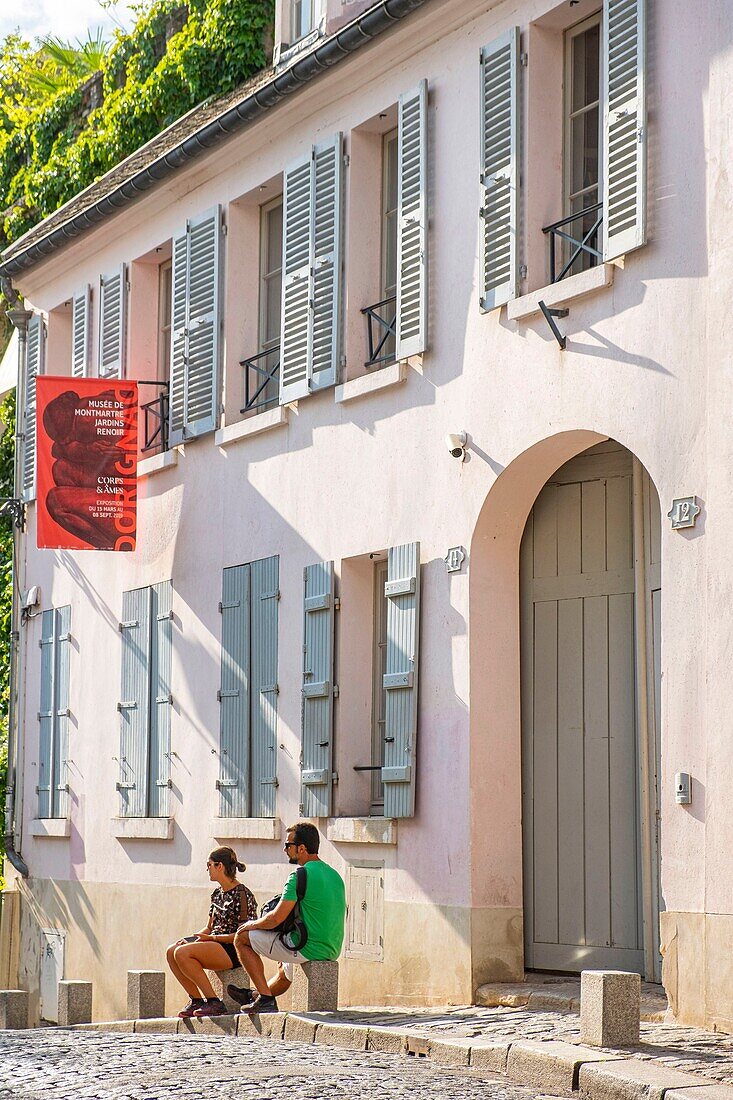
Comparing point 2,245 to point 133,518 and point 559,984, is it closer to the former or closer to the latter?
point 133,518

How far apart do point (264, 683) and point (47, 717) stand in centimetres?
463

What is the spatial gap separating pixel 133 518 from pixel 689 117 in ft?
23.6

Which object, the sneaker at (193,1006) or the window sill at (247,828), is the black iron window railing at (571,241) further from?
the sneaker at (193,1006)

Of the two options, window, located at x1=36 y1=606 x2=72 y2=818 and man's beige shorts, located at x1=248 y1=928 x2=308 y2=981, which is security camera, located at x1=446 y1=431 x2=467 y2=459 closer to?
man's beige shorts, located at x1=248 y1=928 x2=308 y2=981

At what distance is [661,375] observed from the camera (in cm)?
977

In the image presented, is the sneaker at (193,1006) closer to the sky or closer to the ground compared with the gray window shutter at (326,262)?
closer to the ground

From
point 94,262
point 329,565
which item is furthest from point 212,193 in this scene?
point 329,565

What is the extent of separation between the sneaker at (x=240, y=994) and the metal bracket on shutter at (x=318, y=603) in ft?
9.31

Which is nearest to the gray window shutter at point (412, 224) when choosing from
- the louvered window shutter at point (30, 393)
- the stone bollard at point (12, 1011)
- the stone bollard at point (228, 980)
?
the stone bollard at point (228, 980)

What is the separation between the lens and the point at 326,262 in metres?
13.0

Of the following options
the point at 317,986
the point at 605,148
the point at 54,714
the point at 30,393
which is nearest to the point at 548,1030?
the point at 317,986

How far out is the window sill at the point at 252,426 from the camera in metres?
13.5

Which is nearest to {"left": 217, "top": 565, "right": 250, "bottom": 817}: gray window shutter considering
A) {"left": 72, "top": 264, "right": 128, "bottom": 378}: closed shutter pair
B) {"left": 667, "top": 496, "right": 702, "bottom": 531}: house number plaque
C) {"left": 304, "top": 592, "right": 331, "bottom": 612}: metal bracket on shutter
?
{"left": 304, "top": 592, "right": 331, "bottom": 612}: metal bracket on shutter

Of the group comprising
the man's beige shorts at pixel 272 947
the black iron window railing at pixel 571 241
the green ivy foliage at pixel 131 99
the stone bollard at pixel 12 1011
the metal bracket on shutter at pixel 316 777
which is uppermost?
the green ivy foliage at pixel 131 99
